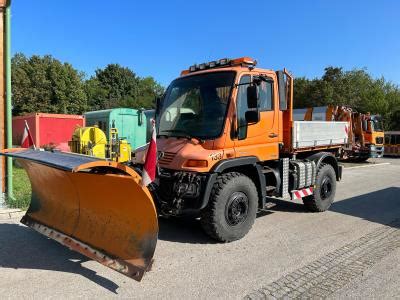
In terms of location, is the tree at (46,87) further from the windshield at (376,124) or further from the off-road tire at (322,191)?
the off-road tire at (322,191)

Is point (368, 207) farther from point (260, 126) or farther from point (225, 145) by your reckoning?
point (225, 145)

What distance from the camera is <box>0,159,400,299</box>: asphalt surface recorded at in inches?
152

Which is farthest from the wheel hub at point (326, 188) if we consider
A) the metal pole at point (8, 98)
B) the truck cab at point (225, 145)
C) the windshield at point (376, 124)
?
the windshield at point (376, 124)

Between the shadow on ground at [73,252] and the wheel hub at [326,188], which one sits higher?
the wheel hub at [326,188]

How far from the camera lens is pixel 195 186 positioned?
5043 mm

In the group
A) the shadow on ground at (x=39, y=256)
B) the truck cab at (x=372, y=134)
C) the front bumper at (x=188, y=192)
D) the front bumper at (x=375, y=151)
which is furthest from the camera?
the truck cab at (x=372, y=134)

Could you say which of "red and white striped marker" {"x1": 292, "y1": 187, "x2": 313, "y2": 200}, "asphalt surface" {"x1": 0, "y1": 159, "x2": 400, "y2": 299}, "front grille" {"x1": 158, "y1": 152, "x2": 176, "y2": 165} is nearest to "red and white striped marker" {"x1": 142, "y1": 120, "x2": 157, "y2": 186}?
"asphalt surface" {"x1": 0, "y1": 159, "x2": 400, "y2": 299}

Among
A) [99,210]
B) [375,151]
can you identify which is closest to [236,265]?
[99,210]

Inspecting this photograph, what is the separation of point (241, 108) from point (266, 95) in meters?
0.75

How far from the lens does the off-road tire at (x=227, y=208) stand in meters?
5.16

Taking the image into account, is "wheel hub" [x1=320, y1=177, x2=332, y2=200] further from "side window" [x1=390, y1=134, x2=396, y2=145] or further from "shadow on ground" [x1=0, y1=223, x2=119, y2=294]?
"side window" [x1=390, y1=134, x2=396, y2=145]

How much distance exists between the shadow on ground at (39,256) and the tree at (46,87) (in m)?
37.8

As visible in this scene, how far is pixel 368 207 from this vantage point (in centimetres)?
827

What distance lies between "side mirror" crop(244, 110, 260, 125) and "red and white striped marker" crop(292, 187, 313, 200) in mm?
1882
